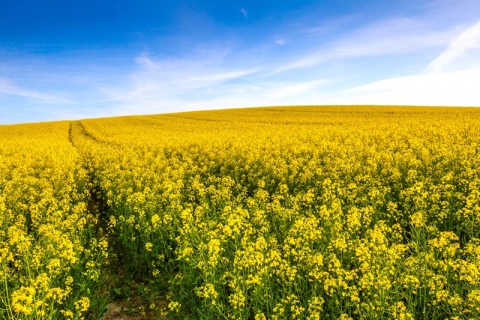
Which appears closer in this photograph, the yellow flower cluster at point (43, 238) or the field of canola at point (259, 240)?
the field of canola at point (259, 240)

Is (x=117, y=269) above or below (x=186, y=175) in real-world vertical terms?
below

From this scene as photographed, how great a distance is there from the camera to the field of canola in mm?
4617

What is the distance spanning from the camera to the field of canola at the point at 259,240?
4617mm

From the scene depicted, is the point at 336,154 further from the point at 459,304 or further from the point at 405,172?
the point at 459,304

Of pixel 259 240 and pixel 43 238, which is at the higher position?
pixel 259 240

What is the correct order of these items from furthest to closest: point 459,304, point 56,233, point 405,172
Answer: point 405,172 < point 56,233 < point 459,304

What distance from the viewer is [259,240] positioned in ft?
17.4

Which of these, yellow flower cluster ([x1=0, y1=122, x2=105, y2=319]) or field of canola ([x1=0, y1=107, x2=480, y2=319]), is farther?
yellow flower cluster ([x1=0, y1=122, x2=105, y2=319])

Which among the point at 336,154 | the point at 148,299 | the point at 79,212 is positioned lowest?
the point at 148,299

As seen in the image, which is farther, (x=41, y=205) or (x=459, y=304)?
(x=41, y=205)

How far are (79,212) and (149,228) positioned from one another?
3091mm

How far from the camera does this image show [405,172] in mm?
10180

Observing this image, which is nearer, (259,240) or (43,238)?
(259,240)

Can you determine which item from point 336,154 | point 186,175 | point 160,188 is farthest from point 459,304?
point 186,175
